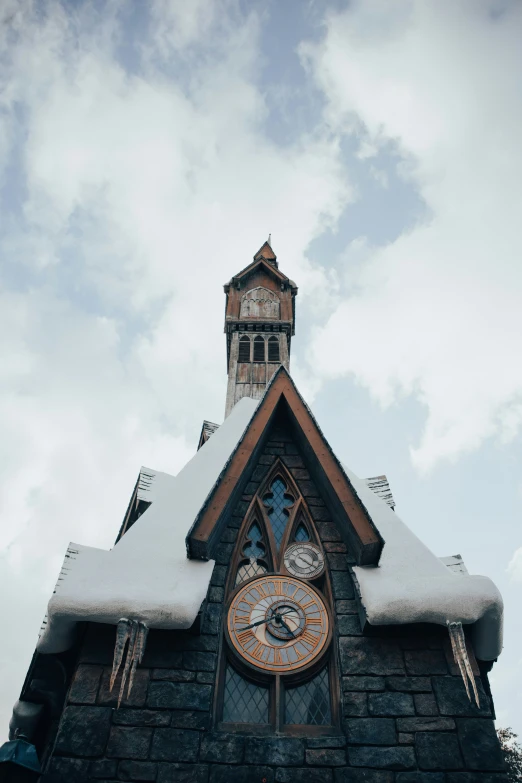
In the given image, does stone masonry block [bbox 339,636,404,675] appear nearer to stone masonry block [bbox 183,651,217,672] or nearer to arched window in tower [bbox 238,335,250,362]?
stone masonry block [bbox 183,651,217,672]

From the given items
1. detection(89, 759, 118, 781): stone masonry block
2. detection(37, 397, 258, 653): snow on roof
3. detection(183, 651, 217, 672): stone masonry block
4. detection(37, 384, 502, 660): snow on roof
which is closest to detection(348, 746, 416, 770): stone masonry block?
detection(37, 384, 502, 660): snow on roof

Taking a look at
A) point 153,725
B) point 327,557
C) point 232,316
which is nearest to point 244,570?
point 327,557

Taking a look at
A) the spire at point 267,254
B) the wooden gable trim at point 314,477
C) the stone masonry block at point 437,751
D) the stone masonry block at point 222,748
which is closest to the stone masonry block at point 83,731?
the stone masonry block at point 222,748

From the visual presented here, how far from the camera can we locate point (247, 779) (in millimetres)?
5188

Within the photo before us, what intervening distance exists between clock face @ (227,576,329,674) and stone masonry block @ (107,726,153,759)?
52.5 inches

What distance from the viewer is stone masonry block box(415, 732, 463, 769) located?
525 cm

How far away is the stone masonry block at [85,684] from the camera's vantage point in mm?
5625

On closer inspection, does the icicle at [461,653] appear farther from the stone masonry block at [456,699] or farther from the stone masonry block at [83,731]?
the stone masonry block at [83,731]

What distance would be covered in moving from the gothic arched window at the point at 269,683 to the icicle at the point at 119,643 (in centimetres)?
120

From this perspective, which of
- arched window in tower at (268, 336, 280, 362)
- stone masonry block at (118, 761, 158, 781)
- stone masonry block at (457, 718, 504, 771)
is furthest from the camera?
arched window in tower at (268, 336, 280, 362)

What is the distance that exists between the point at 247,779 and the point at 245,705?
96 cm

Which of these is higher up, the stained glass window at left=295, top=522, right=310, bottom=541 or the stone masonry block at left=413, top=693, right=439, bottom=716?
the stained glass window at left=295, top=522, right=310, bottom=541

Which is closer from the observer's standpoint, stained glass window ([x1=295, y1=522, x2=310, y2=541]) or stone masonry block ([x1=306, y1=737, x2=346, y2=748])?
stone masonry block ([x1=306, y1=737, x2=346, y2=748])

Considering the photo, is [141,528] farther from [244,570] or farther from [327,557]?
[327,557]
